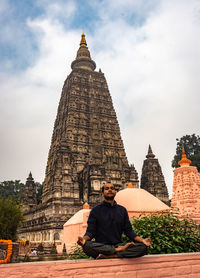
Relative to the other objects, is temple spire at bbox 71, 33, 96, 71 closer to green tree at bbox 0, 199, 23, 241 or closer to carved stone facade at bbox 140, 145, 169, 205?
carved stone facade at bbox 140, 145, 169, 205

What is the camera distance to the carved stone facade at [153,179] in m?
38.6

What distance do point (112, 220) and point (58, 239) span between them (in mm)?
24882

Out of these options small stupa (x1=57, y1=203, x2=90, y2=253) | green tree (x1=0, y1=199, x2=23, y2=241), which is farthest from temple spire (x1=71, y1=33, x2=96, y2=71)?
small stupa (x1=57, y1=203, x2=90, y2=253)

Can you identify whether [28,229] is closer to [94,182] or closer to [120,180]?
[94,182]

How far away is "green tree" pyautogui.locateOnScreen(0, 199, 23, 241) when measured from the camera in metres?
17.4

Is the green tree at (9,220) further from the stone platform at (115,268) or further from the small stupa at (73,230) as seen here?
the stone platform at (115,268)

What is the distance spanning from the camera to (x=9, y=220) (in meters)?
17.8

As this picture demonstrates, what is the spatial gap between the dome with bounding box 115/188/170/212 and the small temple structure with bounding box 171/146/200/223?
2.58 feet

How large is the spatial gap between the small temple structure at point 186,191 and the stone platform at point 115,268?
7621 millimetres

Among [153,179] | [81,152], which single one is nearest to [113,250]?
[81,152]

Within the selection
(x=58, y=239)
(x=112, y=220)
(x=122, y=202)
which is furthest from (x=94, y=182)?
(x=112, y=220)

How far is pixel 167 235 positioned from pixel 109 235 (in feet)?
9.58

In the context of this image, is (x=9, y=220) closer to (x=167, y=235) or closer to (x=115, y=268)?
(x=167, y=235)

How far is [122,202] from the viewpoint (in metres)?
11.4
